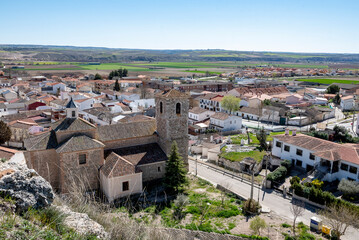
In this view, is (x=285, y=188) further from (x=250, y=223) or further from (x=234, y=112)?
(x=234, y=112)

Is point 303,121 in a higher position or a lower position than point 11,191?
lower

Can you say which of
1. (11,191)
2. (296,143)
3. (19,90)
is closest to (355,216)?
(296,143)

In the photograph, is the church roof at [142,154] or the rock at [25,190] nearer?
the rock at [25,190]

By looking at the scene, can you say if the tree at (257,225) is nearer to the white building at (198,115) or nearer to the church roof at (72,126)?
the church roof at (72,126)

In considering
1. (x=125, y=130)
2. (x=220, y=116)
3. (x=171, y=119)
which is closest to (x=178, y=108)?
(x=171, y=119)

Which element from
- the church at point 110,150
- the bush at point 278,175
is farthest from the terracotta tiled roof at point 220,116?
the church at point 110,150

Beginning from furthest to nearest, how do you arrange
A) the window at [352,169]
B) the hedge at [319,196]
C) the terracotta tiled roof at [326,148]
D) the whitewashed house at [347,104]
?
the whitewashed house at [347,104]
the terracotta tiled roof at [326,148]
the window at [352,169]
the hedge at [319,196]

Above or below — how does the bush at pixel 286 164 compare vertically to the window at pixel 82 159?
below
